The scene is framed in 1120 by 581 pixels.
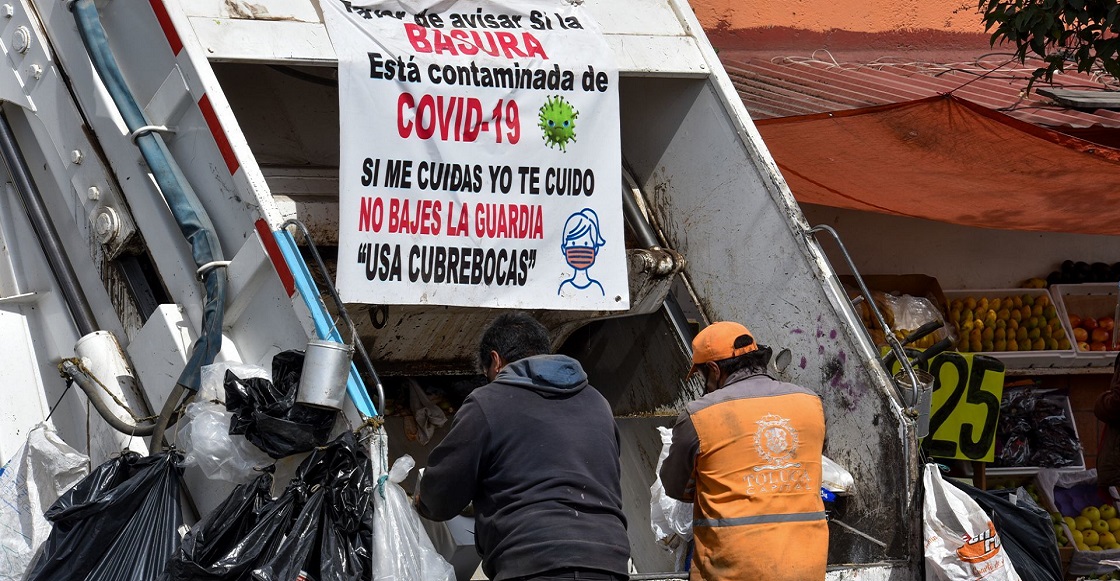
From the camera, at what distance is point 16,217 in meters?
4.14

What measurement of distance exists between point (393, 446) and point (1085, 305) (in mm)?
4490

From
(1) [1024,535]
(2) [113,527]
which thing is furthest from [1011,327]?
(2) [113,527]

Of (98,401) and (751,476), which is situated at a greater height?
(98,401)

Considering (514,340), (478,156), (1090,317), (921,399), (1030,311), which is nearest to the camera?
(514,340)

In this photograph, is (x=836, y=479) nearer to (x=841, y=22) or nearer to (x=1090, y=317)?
(x=1090, y=317)

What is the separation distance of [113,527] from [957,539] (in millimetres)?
2305

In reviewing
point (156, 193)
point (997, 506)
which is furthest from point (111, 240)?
point (997, 506)

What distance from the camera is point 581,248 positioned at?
13.9 ft

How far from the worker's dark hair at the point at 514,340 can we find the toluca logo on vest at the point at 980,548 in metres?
1.36

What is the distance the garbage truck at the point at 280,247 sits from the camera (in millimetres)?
3521

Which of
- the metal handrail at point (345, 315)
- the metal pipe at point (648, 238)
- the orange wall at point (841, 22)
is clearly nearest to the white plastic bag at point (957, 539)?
the metal pipe at point (648, 238)

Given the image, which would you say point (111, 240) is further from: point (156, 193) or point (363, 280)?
point (363, 280)

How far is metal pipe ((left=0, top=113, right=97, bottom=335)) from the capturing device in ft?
12.9

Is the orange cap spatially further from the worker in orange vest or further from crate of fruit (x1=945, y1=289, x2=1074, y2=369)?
crate of fruit (x1=945, y1=289, x2=1074, y2=369)
